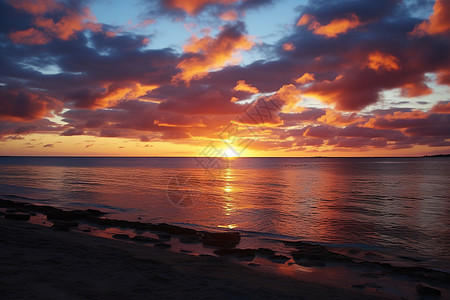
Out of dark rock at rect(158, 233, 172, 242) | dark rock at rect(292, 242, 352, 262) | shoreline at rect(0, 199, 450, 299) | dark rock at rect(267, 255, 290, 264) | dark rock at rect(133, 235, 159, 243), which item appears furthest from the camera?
dark rock at rect(158, 233, 172, 242)

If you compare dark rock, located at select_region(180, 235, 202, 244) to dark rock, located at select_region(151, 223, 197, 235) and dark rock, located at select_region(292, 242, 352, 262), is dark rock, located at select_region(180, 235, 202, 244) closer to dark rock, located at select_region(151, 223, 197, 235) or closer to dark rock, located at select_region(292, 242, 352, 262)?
dark rock, located at select_region(151, 223, 197, 235)

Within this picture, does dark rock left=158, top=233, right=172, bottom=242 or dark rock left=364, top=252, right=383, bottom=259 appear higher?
dark rock left=158, top=233, right=172, bottom=242

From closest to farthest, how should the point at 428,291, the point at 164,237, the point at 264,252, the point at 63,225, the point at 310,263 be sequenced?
the point at 428,291
the point at 310,263
the point at 264,252
the point at 164,237
the point at 63,225

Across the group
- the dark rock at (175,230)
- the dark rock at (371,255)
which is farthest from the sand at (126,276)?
the dark rock at (371,255)

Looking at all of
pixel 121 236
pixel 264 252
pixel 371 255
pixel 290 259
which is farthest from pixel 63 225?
pixel 371 255

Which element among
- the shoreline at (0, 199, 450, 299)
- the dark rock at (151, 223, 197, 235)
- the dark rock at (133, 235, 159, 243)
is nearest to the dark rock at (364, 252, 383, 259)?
the shoreline at (0, 199, 450, 299)

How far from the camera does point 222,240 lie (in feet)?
50.8

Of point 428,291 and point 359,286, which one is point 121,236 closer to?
point 359,286

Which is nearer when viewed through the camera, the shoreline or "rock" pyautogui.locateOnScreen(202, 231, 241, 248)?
the shoreline

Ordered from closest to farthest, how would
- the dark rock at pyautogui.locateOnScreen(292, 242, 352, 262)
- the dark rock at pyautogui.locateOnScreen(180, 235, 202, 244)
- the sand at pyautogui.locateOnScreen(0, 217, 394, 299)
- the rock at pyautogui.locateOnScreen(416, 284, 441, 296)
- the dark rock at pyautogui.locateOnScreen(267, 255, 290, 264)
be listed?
the sand at pyautogui.locateOnScreen(0, 217, 394, 299) → the rock at pyautogui.locateOnScreen(416, 284, 441, 296) → the dark rock at pyautogui.locateOnScreen(267, 255, 290, 264) → the dark rock at pyautogui.locateOnScreen(292, 242, 352, 262) → the dark rock at pyautogui.locateOnScreen(180, 235, 202, 244)

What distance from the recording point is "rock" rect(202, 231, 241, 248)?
49.7ft

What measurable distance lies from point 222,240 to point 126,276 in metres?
6.81

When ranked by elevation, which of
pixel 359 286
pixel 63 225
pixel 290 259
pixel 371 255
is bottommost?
pixel 371 255

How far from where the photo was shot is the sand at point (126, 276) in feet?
26.4
